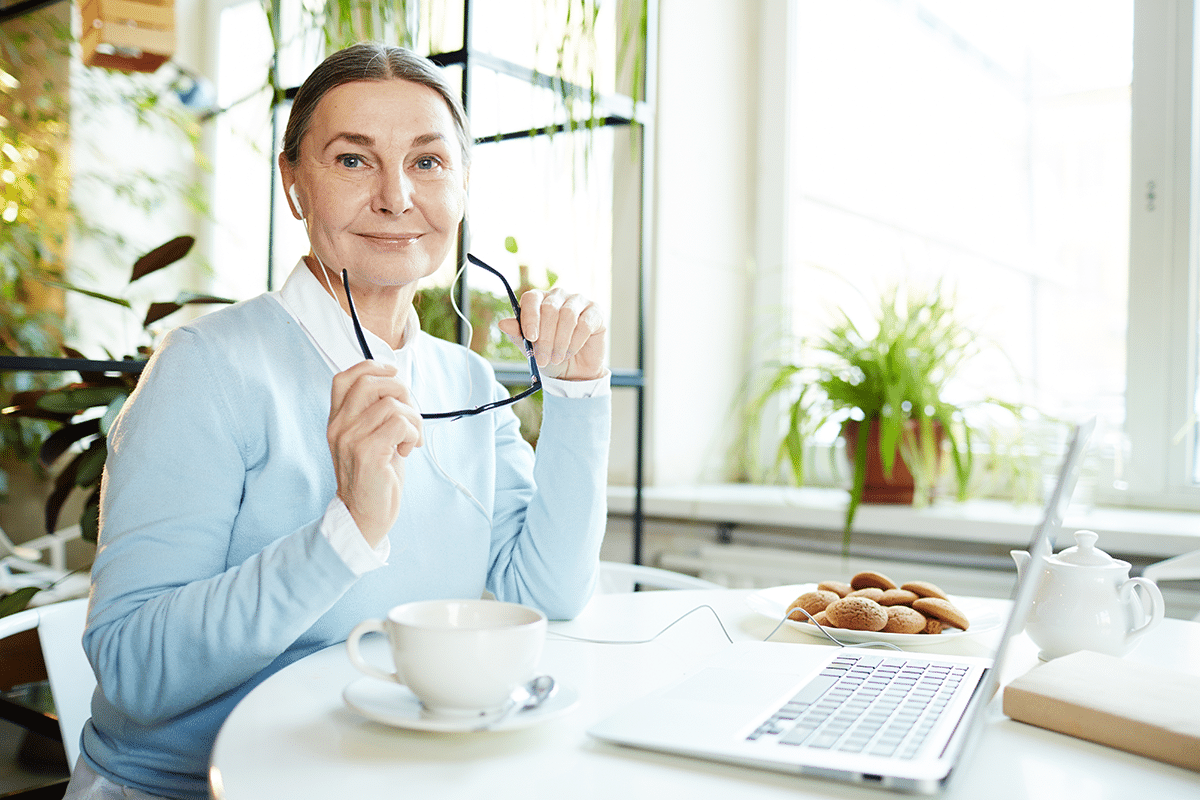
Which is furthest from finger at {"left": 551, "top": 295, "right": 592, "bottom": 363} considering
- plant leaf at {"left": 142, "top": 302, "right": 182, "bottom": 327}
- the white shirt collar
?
plant leaf at {"left": 142, "top": 302, "right": 182, "bottom": 327}

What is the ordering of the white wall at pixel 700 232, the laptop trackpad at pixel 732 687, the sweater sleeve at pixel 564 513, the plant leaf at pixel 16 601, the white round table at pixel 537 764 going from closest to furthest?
1. the white round table at pixel 537 764
2. the laptop trackpad at pixel 732 687
3. the sweater sleeve at pixel 564 513
4. the plant leaf at pixel 16 601
5. the white wall at pixel 700 232

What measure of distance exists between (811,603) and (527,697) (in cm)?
41

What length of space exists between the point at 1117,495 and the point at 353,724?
1.93 m

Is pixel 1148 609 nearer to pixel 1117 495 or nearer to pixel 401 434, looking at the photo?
pixel 401 434

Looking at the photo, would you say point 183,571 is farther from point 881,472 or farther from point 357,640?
point 881,472

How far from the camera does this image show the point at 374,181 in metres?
1.04

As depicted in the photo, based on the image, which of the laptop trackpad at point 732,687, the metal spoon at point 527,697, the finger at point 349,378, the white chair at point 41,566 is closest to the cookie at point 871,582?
the laptop trackpad at point 732,687

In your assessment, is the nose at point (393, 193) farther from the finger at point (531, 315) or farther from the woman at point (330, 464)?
the finger at point (531, 315)

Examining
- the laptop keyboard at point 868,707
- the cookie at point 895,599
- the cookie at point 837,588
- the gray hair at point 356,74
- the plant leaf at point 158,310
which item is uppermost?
the gray hair at point 356,74

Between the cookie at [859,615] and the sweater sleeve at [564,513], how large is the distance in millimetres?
288

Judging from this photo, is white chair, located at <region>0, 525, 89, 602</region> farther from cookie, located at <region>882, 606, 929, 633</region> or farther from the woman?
cookie, located at <region>882, 606, 929, 633</region>

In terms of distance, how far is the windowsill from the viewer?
174 cm

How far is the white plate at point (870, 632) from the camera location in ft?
2.99

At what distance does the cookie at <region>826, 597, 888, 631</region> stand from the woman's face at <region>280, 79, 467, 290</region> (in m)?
0.57
